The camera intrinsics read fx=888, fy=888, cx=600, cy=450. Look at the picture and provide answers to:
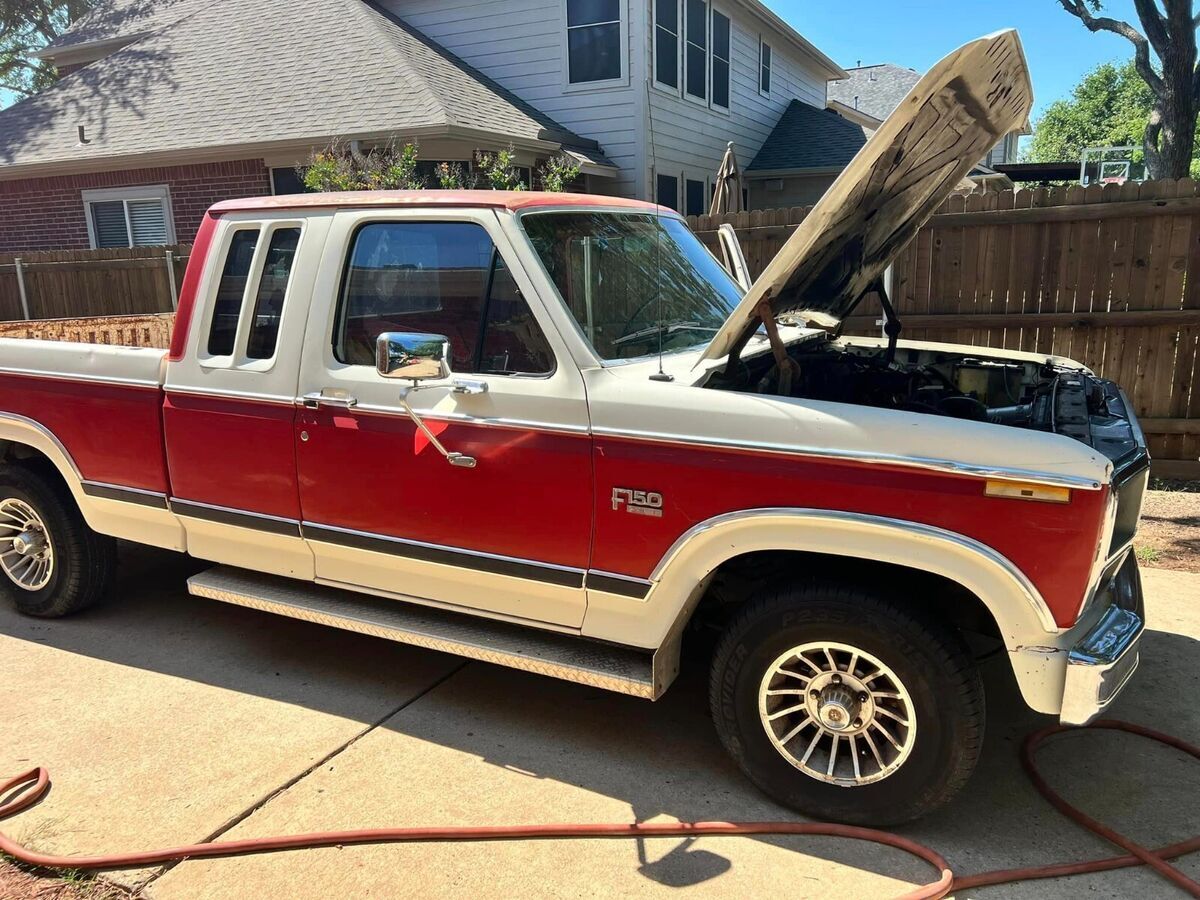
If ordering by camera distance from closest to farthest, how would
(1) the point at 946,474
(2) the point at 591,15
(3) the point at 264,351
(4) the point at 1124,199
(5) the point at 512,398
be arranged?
(1) the point at 946,474 < (5) the point at 512,398 < (3) the point at 264,351 < (4) the point at 1124,199 < (2) the point at 591,15

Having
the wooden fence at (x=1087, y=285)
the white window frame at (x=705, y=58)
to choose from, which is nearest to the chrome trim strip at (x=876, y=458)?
the wooden fence at (x=1087, y=285)

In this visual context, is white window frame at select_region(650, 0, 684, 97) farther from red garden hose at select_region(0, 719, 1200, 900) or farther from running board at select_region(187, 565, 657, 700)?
red garden hose at select_region(0, 719, 1200, 900)

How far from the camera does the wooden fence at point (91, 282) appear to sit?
11.7 m

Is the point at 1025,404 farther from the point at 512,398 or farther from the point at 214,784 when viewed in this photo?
the point at 214,784

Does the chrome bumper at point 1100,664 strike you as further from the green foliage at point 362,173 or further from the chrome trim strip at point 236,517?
the green foliage at point 362,173

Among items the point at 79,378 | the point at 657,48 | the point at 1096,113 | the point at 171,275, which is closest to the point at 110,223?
the point at 171,275

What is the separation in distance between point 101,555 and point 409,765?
2.42m

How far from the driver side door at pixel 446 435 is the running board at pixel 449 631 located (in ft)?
0.38

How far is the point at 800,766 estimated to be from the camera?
308 centimetres

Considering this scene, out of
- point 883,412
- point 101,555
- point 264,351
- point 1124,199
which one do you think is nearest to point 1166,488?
point 1124,199

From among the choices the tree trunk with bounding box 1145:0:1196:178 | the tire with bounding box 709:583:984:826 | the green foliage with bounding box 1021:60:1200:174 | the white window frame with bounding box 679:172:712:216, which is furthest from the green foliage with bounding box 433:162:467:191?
the green foliage with bounding box 1021:60:1200:174

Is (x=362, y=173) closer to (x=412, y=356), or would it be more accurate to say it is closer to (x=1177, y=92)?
(x=412, y=356)

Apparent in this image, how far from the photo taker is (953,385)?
4367 millimetres

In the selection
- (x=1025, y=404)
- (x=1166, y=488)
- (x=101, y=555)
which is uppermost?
(x=1025, y=404)
